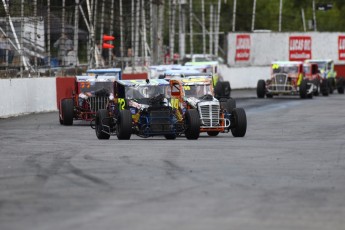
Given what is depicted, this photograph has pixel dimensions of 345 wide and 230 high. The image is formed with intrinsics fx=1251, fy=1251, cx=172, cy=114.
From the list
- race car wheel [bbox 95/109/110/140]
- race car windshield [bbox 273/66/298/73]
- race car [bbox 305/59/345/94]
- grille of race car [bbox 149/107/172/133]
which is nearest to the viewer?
grille of race car [bbox 149/107/172/133]

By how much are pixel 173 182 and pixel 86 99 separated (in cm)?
1809

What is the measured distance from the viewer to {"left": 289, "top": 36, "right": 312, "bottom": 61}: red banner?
72.2 metres

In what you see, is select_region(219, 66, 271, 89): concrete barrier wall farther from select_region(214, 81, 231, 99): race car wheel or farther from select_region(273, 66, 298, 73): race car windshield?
select_region(214, 81, 231, 99): race car wheel

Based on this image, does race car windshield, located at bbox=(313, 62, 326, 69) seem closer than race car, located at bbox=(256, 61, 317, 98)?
No

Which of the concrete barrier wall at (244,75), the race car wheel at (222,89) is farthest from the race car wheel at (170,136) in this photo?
the concrete barrier wall at (244,75)

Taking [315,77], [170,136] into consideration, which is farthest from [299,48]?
[170,136]

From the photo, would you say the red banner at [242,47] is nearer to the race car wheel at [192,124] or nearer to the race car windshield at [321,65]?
the race car windshield at [321,65]

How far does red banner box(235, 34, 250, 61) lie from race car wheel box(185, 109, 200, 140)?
44783mm

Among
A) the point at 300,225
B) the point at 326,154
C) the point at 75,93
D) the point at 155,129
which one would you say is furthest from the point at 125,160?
the point at 75,93

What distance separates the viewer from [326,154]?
20.6 meters

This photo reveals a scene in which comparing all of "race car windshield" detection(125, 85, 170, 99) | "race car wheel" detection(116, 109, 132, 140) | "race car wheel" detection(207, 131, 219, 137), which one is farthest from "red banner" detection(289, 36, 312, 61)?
"race car wheel" detection(116, 109, 132, 140)

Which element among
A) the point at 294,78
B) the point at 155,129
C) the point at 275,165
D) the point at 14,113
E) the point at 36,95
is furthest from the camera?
the point at 294,78

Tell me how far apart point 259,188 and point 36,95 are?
2583cm

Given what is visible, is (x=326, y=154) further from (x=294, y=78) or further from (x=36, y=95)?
(x=294, y=78)
